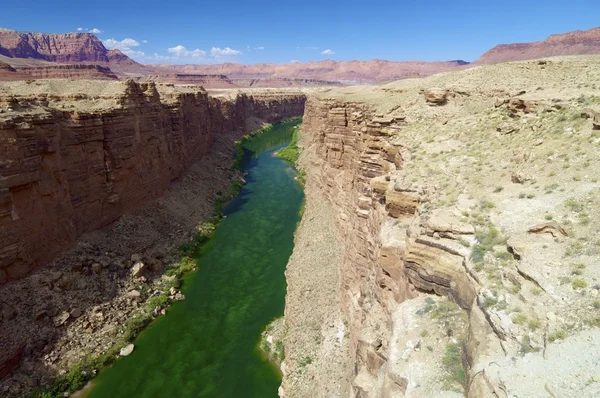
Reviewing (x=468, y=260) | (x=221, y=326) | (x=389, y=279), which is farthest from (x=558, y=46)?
(x=468, y=260)

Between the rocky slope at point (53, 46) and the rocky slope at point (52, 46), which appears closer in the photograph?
the rocky slope at point (52, 46)

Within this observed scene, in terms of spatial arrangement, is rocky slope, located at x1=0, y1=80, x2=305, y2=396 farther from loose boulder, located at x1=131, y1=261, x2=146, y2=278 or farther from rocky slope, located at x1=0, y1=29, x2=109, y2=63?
rocky slope, located at x1=0, y1=29, x2=109, y2=63

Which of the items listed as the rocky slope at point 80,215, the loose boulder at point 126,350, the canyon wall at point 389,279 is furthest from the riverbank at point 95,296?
the canyon wall at point 389,279

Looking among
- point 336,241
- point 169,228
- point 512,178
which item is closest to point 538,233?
point 512,178

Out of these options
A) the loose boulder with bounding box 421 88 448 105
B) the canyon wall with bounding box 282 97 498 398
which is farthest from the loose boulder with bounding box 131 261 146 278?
the loose boulder with bounding box 421 88 448 105

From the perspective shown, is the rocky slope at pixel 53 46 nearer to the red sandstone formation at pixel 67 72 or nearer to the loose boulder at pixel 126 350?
the red sandstone formation at pixel 67 72
